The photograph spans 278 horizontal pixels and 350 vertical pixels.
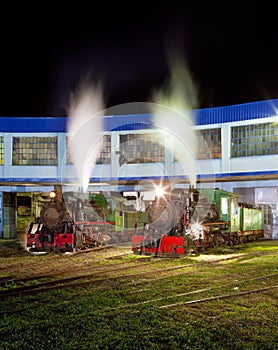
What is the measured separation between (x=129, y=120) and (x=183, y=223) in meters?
14.9

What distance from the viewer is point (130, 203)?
21.6 m

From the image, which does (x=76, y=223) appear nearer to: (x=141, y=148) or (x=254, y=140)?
(x=141, y=148)

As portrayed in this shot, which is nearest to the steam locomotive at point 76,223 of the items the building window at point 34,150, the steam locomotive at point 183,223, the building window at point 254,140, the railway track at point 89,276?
the steam locomotive at point 183,223

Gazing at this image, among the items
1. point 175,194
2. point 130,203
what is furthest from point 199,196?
point 130,203

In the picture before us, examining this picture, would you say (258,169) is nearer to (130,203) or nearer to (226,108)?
(226,108)

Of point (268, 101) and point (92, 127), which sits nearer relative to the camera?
point (268, 101)

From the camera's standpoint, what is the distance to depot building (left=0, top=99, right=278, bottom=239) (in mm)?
25922

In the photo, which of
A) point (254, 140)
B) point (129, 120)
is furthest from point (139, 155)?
point (254, 140)

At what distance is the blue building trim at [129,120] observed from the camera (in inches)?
1027

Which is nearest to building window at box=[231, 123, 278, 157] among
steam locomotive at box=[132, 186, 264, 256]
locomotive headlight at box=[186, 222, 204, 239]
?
steam locomotive at box=[132, 186, 264, 256]

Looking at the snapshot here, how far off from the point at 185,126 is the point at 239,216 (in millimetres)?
8166

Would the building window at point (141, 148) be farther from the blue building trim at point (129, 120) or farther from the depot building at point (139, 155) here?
the blue building trim at point (129, 120)

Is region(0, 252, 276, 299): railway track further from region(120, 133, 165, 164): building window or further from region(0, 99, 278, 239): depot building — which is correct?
region(120, 133, 165, 164): building window

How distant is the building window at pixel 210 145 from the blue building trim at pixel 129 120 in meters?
0.69
